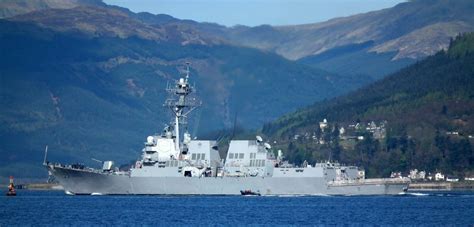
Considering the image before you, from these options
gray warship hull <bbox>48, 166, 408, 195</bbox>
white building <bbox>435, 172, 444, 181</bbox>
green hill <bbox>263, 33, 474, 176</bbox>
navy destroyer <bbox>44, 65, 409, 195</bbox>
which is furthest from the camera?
green hill <bbox>263, 33, 474, 176</bbox>

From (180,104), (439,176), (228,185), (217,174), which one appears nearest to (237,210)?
(228,185)

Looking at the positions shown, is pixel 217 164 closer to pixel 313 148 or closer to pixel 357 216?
pixel 357 216

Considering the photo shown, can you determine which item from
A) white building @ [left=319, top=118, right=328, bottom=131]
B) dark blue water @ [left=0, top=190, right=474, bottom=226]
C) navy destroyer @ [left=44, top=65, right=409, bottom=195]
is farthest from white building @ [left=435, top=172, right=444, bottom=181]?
navy destroyer @ [left=44, top=65, right=409, bottom=195]

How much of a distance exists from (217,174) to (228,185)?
193 centimetres

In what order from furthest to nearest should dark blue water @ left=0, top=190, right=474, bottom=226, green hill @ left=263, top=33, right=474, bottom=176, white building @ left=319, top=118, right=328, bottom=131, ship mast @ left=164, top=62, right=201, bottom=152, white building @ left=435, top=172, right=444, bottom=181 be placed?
white building @ left=319, top=118, right=328, bottom=131 → green hill @ left=263, top=33, right=474, bottom=176 → white building @ left=435, top=172, right=444, bottom=181 → ship mast @ left=164, top=62, right=201, bottom=152 → dark blue water @ left=0, top=190, right=474, bottom=226

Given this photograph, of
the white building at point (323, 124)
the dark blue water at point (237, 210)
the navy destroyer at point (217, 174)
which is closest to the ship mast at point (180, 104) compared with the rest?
the navy destroyer at point (217, 174)

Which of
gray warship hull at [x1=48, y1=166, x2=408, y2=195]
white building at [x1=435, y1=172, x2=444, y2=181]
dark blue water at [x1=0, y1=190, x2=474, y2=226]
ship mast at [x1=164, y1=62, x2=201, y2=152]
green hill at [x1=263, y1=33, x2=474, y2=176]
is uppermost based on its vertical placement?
green hill at [x1=263, y1=33, x2=474, y2=176]

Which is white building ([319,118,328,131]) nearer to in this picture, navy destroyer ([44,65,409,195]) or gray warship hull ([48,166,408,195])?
gray warship hull ([48,166,408,195])

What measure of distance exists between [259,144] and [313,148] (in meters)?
61.7

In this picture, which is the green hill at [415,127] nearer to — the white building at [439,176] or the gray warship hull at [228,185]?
the white building at [439,176]

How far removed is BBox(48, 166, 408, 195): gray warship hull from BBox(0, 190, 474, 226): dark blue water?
1.28 m

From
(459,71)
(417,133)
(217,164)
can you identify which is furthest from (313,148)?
(217,164)

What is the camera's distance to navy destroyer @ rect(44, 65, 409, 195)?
112m

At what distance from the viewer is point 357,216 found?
87.2 metres
